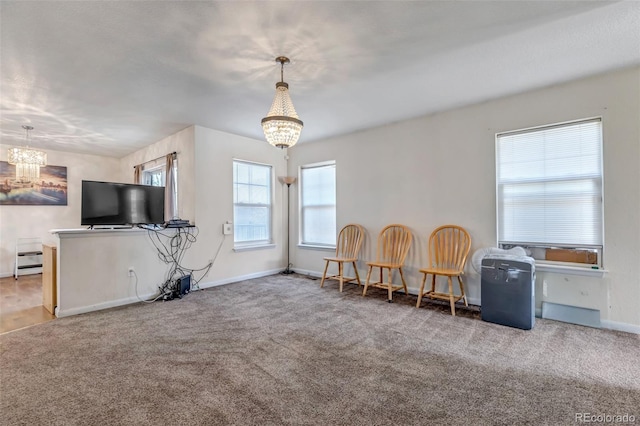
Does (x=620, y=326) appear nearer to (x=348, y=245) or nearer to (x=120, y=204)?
(x=348, y=245)

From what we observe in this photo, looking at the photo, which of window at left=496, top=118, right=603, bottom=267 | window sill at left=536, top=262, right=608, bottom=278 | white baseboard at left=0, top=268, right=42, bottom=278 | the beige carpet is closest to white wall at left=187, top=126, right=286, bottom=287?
the beige carpet

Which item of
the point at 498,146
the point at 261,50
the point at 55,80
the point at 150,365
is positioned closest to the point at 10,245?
the point at 55,80

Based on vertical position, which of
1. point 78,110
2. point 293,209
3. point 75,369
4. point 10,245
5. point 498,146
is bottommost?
point 75,369

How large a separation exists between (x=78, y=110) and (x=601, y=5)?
5386 millimetres

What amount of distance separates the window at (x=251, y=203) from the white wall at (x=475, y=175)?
60 centimetres

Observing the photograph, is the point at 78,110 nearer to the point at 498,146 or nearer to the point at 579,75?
the point at 498,146

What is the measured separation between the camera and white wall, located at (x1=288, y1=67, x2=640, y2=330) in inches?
113

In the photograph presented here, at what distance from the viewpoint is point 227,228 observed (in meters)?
4.91

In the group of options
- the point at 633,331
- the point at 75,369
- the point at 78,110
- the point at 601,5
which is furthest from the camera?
the point at 78,110

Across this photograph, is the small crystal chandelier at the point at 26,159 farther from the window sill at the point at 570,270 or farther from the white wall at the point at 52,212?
the window sill at the point at 570,270

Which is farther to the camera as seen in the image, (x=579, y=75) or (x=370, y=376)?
(x=579, y=75)

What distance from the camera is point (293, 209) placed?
230 inches

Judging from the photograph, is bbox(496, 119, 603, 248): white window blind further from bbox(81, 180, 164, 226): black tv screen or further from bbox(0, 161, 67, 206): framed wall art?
bbox(0, 161, 67, 206): framed wall art

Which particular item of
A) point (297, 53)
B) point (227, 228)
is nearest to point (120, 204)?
point (227, 228)
